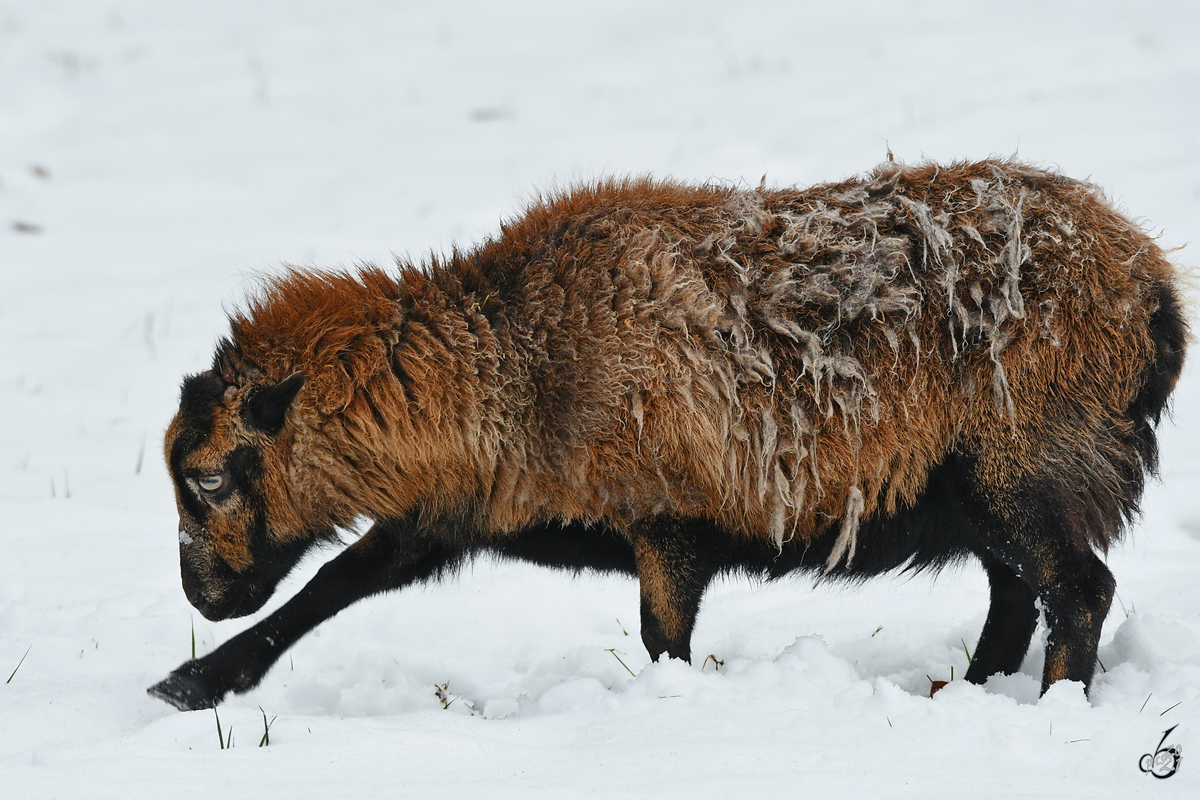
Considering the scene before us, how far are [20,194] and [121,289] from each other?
7.35 ft

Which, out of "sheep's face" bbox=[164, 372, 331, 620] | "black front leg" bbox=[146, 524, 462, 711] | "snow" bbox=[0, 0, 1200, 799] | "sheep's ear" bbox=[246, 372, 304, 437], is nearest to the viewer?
"snow" bbox=[0, 0, 1200, 799]

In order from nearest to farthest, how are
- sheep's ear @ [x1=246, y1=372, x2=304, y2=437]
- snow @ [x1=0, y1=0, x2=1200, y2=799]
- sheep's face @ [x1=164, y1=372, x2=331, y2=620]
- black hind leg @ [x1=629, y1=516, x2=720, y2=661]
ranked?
snow @ [x1=0, y1=0, x2=1200, y2=799], sheep's ear @ [x1=246, y1=372, x2=304, y2=437], sheep's face @ [x1=164, y1=372, x2=331, y2=620], black hind leg @ [x1=629, y1=516, x2=720, y2=661]

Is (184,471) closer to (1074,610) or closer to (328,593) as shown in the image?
(328,593)

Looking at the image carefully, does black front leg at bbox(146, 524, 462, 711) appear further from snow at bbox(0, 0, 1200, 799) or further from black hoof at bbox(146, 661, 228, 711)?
snow at bbox(0, 0, 1200, 799)

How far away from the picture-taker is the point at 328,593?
4.44 metres

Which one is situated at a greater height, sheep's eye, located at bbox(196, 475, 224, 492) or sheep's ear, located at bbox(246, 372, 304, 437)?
sheep's ear, located at bbox(246, 372, 304, 437)

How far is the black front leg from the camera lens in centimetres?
424

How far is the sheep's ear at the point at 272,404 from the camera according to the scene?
12.7 feet

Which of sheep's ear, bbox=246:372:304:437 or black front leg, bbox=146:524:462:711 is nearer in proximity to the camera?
sheep's ear, bbox=246:372:304:437

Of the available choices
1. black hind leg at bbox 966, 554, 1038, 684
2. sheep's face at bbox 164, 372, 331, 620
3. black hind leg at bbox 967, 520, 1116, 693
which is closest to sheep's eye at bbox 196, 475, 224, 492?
sheep's face at bbox 164, 372, 331, 620

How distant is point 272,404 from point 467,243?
20.2 feet

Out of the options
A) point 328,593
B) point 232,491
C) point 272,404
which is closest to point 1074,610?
point 328,593

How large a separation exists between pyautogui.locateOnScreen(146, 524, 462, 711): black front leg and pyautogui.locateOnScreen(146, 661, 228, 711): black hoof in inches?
0.5

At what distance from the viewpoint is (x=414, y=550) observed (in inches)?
175
